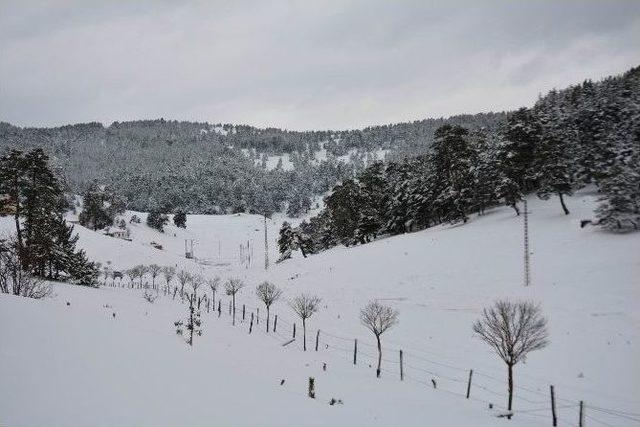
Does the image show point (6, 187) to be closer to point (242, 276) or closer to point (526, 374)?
point (242, 276)

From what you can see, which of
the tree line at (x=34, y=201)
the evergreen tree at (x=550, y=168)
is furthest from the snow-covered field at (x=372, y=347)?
the tree line at (x=34, y=201)

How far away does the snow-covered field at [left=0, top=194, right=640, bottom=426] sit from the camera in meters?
10.1

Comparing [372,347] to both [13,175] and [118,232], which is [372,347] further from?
[118,232]

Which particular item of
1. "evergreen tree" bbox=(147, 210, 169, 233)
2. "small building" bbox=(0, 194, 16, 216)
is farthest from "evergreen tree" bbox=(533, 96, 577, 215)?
"evergreen tree" bbox=(147, 210, 169, 233)

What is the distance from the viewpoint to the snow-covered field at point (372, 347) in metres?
10.1

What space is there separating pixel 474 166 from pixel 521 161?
32.5ft

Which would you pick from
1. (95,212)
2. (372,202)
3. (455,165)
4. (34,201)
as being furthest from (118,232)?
(455,165)

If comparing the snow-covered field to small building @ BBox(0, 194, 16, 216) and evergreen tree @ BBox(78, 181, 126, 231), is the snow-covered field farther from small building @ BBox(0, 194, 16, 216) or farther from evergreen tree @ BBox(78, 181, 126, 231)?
evergreen tree @ BBox(78, 181, 126, 231)

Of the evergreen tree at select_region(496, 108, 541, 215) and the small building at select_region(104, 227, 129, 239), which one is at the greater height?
the evergreen tree at select_region(496, 108, 541, 215)

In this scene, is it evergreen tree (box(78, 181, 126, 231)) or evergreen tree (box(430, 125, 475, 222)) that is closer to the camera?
evergreen tree (box(430, 125, 475, 222))

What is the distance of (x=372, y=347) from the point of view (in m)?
33.0

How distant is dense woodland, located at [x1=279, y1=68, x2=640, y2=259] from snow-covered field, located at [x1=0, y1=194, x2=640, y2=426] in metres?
3.92

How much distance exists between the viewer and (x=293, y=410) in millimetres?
12305

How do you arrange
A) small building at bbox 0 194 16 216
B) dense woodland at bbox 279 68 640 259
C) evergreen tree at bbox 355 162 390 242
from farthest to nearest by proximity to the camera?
evergreen tree at bbox 355 162 390 242 → dense woodland at bbox 279 68 640 259 → small building at bbox 0 194 16 216
